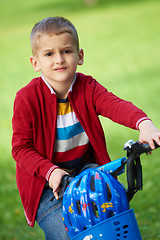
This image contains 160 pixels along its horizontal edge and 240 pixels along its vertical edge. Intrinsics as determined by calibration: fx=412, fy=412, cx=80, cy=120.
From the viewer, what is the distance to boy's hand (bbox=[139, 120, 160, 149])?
2.18 m

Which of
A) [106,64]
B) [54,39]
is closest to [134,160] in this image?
[54,39]

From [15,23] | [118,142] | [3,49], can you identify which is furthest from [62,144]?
[15,23]

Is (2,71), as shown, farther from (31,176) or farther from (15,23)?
(31,176)

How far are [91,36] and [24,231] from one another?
14.0m

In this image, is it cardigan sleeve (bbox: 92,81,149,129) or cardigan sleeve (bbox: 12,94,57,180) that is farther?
cardigan sleeve (bbox: 12,94,57,180)

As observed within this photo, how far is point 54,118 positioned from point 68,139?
188mm

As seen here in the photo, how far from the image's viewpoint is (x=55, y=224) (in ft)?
8.82

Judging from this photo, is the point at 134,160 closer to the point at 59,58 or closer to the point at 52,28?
the point at 59,58

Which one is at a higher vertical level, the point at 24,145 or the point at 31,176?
the point at 24,145

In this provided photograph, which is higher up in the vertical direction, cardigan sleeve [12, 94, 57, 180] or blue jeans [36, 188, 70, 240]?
cardigan sleeve [12, 94, 57, 180]

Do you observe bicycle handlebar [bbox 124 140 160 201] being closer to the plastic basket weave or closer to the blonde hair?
the plastic basket weave

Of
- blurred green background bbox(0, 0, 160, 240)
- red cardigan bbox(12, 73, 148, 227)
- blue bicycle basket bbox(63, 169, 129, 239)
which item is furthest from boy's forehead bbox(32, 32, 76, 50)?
blurred green background bbox(0, 0, 160, 240)

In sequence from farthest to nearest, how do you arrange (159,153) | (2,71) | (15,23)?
(15,23) → (2,71) → (159,153)

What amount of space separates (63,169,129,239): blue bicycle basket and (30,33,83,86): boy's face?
2.50ft
